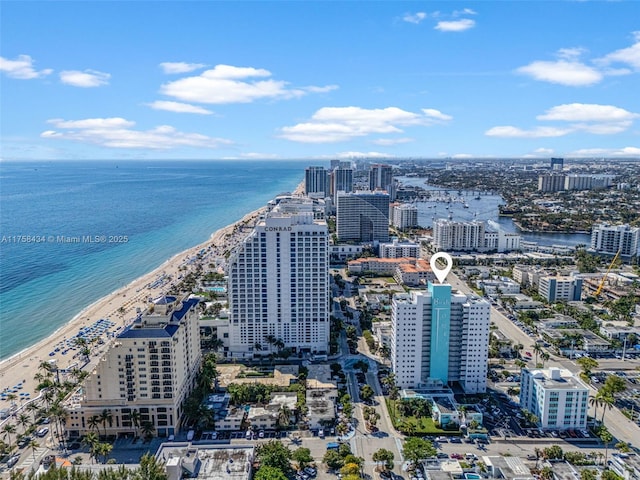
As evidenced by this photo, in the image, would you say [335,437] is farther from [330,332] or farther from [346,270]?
[346,270]

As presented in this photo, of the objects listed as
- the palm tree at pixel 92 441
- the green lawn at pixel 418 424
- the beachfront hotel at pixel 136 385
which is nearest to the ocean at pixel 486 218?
the green lawn at pixel 418 424

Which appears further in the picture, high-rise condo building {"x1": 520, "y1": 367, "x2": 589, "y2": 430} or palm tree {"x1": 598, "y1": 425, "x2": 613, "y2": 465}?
high-rise condo building {"x1": 520, "y1": 367, "x2": 589, "y2": 430}

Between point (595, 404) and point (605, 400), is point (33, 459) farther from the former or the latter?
point (595, 404)

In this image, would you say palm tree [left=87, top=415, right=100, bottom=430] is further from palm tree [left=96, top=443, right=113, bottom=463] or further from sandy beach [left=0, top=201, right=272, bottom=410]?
sandy beach [left=0, top=201, right=272, bottom=410]

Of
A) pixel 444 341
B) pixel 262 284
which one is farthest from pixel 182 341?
pixel 444 341

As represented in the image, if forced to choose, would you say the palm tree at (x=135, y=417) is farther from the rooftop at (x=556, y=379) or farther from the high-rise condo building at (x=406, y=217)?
the high-rise condo building at (x=406, y=217)

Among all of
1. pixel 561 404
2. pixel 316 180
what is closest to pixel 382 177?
pixel 316 180

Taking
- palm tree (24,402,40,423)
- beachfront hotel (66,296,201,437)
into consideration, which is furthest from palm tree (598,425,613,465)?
palm tree (24,402,40,423)
